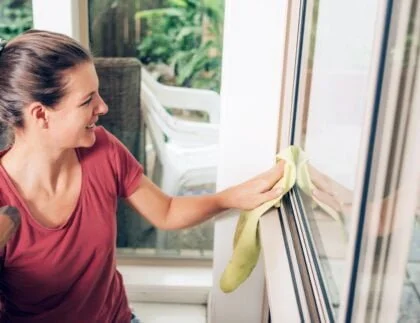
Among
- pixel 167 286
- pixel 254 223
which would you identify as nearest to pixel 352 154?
pixel 254 223

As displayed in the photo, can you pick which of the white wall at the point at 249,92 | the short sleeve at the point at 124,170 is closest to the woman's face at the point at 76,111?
the short sleeve at the point at 124,170

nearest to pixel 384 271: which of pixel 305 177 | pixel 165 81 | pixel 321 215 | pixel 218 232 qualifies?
pixel 321 215

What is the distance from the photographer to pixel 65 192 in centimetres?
137

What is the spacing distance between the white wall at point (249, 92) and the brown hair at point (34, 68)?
1.22 feet

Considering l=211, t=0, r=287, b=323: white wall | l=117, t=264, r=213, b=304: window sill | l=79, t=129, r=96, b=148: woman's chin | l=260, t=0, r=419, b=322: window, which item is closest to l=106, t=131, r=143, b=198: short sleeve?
l=79, t=129, r=96, b=148: woman's chin

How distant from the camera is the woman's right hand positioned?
87 centimetres

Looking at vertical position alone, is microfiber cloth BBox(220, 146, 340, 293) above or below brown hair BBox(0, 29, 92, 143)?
below

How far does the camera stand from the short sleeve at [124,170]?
4.61 feet

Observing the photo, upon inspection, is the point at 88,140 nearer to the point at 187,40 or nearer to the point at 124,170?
the point at 124,170

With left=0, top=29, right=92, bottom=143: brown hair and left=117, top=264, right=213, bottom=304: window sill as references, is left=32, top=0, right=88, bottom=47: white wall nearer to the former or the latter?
left=0, top=29, right=92, bottom=143: brown hair

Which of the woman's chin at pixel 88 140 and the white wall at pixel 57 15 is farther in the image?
the white wall at pixel 57 15

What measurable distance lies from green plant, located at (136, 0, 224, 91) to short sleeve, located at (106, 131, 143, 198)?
46 cm

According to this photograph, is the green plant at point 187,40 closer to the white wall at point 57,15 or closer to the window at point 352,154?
the white wall at point 57,15

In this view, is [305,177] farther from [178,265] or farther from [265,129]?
[178,265]
